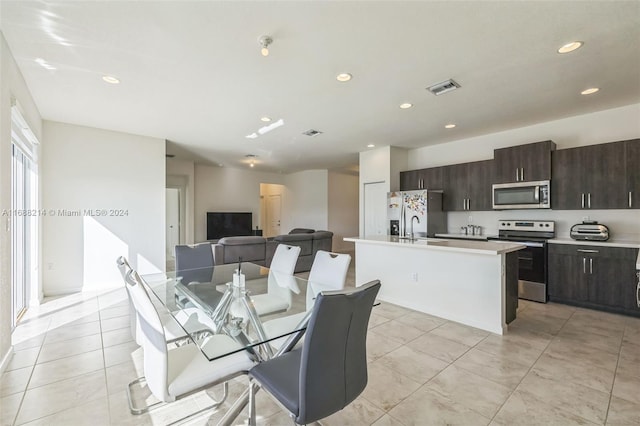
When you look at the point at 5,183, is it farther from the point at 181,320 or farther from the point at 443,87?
the point at 443,87

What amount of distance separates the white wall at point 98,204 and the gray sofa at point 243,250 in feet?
3.50

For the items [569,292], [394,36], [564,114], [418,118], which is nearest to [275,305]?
[394,36]

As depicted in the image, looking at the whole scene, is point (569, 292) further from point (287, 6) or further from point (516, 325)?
point (287, 6)

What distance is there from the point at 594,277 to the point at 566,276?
279 mm

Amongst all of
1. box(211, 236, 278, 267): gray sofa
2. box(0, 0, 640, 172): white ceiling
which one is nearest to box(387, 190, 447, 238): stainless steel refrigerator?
box(0, 0, 640, 172): white ceiling

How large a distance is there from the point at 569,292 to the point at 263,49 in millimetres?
4777

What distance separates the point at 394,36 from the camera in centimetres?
226

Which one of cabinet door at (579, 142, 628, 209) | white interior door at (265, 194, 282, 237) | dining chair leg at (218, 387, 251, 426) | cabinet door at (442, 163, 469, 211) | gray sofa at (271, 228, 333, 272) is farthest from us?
white interior door at (265, 194, 282, 237)

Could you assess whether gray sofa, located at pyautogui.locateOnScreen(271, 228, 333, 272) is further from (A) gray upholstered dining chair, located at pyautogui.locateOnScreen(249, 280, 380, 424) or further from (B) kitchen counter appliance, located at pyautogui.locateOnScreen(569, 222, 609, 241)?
(A) gray upholstered dining chair, located at pyautogui.locateOnScreen(249, 280, 380, 424)

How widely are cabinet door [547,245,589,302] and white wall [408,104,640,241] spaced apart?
1.82 ft

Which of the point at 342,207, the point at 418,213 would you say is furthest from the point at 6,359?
the point at 342,207

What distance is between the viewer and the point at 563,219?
4.32 metres

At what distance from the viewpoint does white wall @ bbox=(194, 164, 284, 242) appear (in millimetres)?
8242

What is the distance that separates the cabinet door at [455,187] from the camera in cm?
515
